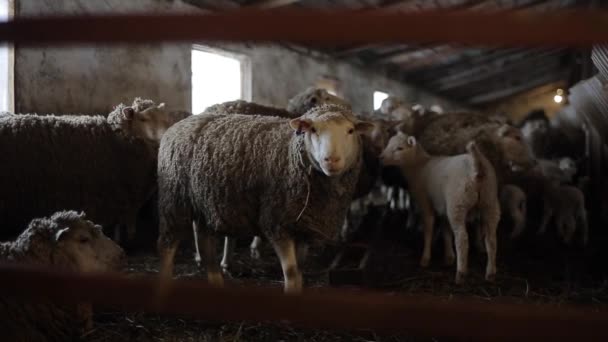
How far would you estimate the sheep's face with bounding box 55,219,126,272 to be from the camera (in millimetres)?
3580

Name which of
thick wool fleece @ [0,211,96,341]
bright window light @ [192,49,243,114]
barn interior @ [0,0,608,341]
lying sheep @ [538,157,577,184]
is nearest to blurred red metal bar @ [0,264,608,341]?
barn interior @ [0,0,608,341]

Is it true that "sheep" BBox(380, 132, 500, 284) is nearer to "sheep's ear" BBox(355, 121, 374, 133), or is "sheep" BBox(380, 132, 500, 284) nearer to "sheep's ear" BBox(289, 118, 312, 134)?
"sheep's ear" BBox(355, 121, 374, 133)

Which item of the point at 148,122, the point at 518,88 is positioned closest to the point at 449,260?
the point at 148,122

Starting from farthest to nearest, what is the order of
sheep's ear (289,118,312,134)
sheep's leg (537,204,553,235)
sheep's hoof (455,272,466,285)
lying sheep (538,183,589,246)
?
sheep's leg (537,204,553,235), lying sheep (538,183,589,246), sheep's hoof (455,272,466,285), sheep's ear (289,118,312,134)

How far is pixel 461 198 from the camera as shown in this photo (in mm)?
5766

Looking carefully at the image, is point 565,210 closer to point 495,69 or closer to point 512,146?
point 512,146

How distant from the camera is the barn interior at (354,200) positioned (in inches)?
191

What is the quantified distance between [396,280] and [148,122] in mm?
3120

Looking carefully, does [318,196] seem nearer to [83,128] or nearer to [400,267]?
[400,267]

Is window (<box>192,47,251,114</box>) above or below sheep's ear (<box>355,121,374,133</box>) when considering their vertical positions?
above

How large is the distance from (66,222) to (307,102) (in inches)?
192

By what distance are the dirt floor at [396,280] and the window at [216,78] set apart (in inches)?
127

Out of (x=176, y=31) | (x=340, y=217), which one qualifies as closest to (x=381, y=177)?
(x=340, y=217)

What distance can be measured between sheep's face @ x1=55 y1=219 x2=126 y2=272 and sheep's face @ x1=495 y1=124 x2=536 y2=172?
5247 mm
